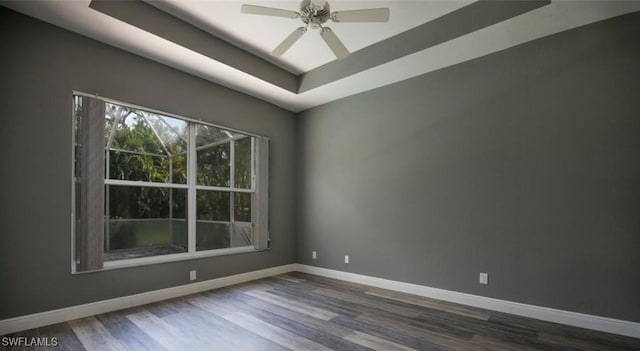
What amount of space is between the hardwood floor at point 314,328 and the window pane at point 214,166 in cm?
156

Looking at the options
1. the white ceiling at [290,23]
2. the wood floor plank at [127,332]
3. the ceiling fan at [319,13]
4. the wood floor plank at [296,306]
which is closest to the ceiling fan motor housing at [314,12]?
the ceiling fan at [319,13]

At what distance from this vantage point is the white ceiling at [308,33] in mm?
2629

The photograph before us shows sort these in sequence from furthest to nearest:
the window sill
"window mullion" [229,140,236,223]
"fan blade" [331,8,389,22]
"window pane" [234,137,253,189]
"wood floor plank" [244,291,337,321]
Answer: "window pane" [234,137,253,189] → "window mullion" [229,140,236,223] → the window sill → "wood floor plank" [244,291,337,321] → "fan blade" [331,8,389,22]

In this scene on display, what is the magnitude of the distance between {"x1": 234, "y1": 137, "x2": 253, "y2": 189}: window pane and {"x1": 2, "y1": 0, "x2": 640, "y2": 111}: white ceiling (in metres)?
0.98

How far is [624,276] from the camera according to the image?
102 inches

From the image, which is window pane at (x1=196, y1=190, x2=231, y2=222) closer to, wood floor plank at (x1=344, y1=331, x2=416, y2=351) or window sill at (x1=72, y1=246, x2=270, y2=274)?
window sill at (x1=72, y1=246, x2=270, y2=274)

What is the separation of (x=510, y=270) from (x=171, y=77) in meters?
4.45

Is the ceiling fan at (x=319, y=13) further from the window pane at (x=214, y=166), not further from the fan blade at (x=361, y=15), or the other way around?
the window pane at (x=214, y=166)

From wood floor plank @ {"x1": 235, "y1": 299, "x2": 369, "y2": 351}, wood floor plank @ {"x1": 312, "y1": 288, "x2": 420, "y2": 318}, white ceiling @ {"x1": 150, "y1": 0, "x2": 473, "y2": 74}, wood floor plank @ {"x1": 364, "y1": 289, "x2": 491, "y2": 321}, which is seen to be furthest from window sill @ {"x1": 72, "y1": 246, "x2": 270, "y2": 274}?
white ceiling @ {"x1": 150, "y1": 0, "x2": 473, "y2": 74}

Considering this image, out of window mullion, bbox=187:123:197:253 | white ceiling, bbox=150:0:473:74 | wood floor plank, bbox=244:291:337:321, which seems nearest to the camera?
white ceiling, bbox=150:0:473:74

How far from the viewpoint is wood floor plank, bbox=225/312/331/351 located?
7.82ft

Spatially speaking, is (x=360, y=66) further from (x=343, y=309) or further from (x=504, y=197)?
(x=343, y=309)

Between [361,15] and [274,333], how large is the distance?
9.00 feet

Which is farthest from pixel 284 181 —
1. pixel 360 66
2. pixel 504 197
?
pixel 504 197
